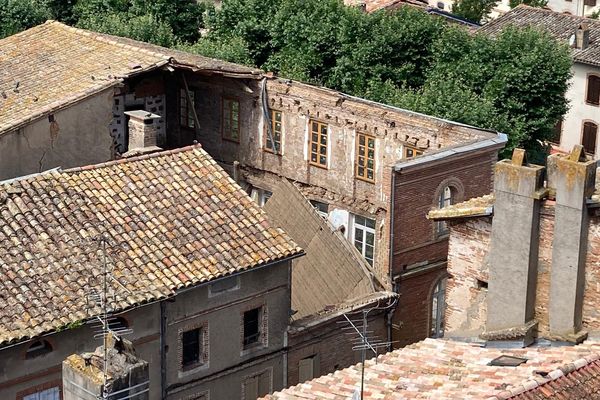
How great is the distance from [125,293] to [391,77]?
26.8m

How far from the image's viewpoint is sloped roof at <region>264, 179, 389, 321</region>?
3809 centimetres

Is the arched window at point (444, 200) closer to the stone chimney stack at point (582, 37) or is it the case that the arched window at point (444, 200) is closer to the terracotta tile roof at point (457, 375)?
the terracotta tile roof at point (457, 375)

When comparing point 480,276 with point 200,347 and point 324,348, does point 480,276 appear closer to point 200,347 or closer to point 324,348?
point 200,347

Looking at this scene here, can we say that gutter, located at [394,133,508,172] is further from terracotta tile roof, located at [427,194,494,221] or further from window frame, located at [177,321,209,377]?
terracotta tile roof, located at [427,194,494,221]

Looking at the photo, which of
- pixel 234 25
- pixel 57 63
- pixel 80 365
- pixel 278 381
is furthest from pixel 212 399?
pixel 234 25

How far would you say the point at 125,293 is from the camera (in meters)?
29.7

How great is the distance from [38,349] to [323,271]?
11.9 m

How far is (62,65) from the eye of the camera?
43812mm

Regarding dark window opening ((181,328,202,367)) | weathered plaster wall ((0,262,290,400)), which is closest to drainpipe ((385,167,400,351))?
weathered plaster wall ((0,262,290,400))

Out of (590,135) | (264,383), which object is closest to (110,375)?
(264,383)

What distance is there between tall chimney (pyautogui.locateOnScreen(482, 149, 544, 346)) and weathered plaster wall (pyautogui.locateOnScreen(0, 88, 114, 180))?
14891 mm

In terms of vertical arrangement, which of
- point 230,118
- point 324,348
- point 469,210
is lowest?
point 324,348

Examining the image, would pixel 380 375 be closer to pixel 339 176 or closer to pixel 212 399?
pixel 212 399

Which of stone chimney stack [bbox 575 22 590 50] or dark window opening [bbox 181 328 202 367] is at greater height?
stone chimney stack [bbox 575 22 590 50]
